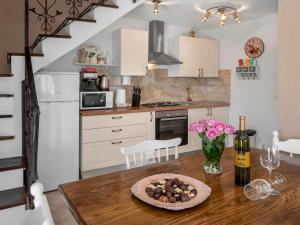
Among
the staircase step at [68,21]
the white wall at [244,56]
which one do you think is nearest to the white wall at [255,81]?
the white wall at [244,56]

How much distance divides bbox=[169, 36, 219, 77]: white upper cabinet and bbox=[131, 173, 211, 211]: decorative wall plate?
11.6ft

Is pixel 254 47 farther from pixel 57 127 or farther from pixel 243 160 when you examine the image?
pixel 243 160

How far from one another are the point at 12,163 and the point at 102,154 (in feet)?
4.24

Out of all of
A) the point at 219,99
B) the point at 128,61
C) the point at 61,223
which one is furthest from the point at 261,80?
the point at 61,223

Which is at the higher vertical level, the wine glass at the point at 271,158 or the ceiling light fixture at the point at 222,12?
the ceiling light fixture at the point at 222,12

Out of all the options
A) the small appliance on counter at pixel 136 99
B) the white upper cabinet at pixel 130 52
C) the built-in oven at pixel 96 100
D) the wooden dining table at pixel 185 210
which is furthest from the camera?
the small appliance on counter at pixel 136 99

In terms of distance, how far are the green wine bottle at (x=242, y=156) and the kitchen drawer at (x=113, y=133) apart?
249cm

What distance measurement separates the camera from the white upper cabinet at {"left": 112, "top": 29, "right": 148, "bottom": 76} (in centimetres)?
401

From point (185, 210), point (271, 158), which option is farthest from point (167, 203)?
point (271, 158)

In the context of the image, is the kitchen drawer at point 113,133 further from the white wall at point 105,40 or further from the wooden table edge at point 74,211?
the wooden table edge at point 74,211

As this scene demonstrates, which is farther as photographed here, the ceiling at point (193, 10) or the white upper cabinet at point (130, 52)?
the white upper cabinet at point (130, 52)

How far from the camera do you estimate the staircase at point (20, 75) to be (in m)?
2.39

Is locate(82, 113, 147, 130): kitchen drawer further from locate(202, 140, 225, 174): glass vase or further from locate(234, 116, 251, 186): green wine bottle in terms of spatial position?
locate(234, 116, 251, 186): green wine bottle

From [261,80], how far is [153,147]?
3281 mm
